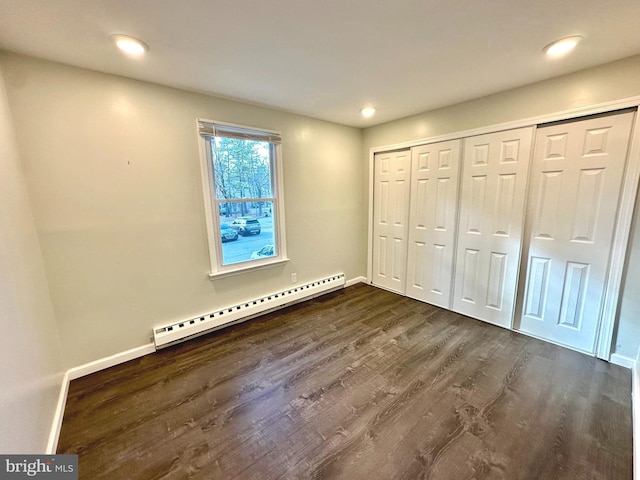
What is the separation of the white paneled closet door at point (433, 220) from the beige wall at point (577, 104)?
1.04ft

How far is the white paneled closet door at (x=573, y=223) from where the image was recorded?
2.09 meters

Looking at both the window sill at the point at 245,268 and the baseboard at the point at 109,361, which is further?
the window sill at the point at 245,268

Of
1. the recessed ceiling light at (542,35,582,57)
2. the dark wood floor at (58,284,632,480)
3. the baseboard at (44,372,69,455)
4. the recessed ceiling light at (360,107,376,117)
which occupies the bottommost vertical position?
the dark wood floor at (58,284,632,480)

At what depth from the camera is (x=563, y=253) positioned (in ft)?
7.68

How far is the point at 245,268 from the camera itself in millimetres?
2928

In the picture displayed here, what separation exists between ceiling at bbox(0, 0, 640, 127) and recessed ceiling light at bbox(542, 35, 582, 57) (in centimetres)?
6

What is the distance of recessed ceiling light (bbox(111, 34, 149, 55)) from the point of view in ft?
5.21

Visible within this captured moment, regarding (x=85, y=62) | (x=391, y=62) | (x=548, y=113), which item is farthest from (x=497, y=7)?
(x=85, y=62)

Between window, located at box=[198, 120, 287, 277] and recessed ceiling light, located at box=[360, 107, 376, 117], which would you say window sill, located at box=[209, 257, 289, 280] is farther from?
recessed ceiling light, located at box=[360, 107, 376, 117]

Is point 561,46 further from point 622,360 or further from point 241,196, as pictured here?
point 241,196

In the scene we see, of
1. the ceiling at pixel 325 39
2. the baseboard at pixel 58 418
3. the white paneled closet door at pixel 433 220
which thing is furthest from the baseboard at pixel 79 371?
the white paneled closet door at pixel 433 220

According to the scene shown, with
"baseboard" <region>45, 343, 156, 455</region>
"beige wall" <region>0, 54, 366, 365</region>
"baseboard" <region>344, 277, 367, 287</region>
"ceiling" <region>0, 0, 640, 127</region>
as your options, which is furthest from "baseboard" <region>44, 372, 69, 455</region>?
"baseboard" <region>344, 277, 367, 287</region>

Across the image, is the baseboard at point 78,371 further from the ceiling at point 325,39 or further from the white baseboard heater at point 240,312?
the ceiling at point 325,39

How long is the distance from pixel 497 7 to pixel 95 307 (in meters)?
3.40
